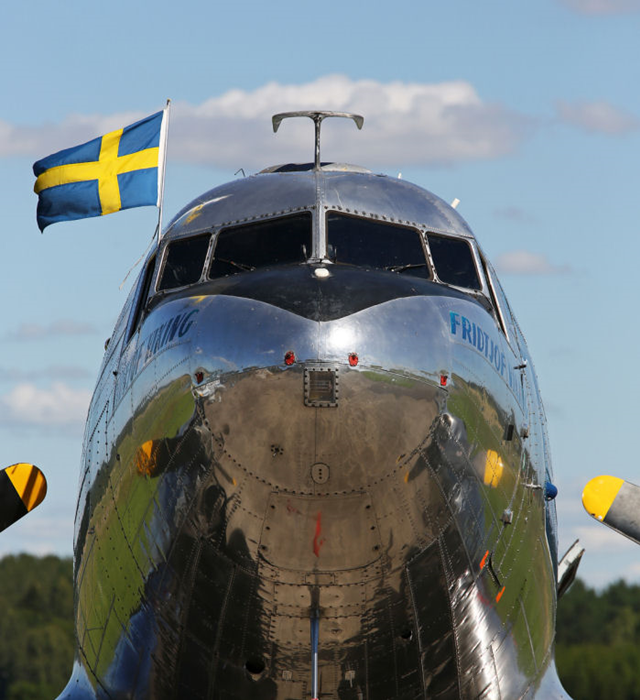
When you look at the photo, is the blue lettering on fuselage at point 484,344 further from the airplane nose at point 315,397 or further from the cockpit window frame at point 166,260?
the cockpit window frame at point 166,260

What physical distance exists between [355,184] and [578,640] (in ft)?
145

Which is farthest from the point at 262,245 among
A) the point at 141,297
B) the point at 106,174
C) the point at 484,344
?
the point at 106,174

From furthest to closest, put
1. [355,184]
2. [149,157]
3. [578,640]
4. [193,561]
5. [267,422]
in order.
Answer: [578,640] < [149,157] < [355,184] < [193,561] < [267,422]

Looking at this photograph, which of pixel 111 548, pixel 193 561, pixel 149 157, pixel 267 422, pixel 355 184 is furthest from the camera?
pixel 149 157

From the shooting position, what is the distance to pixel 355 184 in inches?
537

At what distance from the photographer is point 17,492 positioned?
14.8 m

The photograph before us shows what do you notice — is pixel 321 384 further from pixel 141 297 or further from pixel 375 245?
pixel 141 297

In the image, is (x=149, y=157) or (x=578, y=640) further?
(x=578, y=640)

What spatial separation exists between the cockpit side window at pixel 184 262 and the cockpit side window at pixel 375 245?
1.08m

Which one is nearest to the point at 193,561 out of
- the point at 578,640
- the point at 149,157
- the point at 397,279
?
the point at 397,279

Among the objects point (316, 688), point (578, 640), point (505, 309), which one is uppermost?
point (578, 640)

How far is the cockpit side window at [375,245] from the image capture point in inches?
506

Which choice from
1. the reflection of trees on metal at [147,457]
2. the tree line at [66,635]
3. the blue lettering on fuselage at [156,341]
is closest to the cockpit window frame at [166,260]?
the blue lettering on fuselage at [156,341]

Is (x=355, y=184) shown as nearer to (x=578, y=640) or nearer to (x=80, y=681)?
(x=80, y=681)
